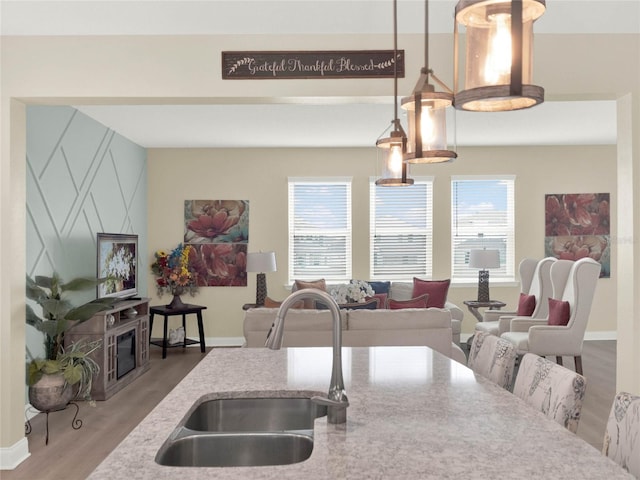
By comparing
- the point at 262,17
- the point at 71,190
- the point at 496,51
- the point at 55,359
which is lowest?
the point at 55,359

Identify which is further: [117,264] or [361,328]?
[117,264]

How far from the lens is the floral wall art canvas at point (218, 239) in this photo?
7.96 meters

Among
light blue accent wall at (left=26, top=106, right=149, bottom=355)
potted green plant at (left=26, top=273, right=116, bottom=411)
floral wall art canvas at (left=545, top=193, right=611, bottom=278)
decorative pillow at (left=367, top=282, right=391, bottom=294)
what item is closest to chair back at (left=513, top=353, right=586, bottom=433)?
potted green plant at (left=26, top=273, right=116, bottom=411)

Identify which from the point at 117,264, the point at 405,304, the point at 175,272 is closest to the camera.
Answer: the point at 405,304

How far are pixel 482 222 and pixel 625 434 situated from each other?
6.73 meters

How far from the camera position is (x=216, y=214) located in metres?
7.99

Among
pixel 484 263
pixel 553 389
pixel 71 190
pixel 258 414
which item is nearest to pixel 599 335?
pixel 484 263

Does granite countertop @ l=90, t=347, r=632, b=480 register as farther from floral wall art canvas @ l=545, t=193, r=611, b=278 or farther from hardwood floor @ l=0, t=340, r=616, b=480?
floral wall art canvas @ l=545, t=193, r=611, b=278

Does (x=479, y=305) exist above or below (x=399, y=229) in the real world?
below

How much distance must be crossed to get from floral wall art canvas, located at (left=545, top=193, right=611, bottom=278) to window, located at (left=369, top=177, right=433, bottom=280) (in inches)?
66.6

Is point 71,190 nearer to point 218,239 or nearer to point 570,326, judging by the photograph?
point 218,239

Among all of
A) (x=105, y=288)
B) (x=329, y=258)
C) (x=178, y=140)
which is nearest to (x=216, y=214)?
(x=178, y=140)

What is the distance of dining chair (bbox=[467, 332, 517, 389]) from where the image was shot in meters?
2.47

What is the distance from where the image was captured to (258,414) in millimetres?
1938
